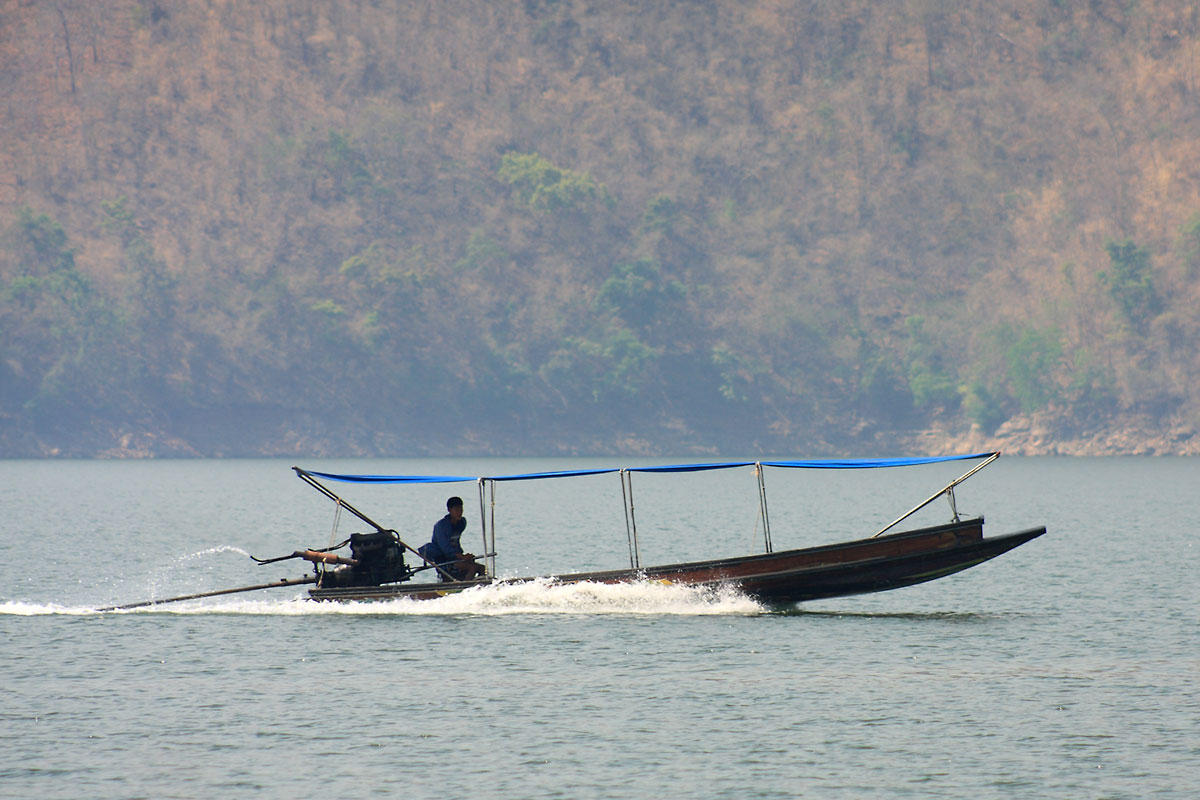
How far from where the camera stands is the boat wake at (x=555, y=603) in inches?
1168

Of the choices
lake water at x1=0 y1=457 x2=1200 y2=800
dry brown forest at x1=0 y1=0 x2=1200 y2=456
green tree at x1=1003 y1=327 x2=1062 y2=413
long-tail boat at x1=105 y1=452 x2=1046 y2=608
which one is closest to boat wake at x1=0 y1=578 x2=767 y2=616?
lake water at x1=0 y1=457 x2=1200 y2=800

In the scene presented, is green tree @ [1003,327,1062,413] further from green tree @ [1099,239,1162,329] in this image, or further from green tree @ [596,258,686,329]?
green tree @ [596,258,686,329]

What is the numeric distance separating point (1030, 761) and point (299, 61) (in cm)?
15015

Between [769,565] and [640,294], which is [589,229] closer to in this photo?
[640,294]

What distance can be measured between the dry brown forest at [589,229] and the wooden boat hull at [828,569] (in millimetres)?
109804

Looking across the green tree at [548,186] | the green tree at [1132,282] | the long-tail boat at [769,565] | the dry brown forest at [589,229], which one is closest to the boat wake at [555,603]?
the long-tail boat at [769,565]

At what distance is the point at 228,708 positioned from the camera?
22.5m

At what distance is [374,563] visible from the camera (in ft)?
96.6

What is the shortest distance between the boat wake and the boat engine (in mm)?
545

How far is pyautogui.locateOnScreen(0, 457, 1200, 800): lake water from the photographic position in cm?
1866

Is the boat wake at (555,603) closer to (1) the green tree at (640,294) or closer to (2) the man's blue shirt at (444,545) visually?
(2) the man's blue shirt at (444,545)

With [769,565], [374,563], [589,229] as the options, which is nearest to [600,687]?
[769,565]

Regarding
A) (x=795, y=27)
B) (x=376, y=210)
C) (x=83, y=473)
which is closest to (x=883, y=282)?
(x=795, y=27)

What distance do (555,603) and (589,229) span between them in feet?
393
